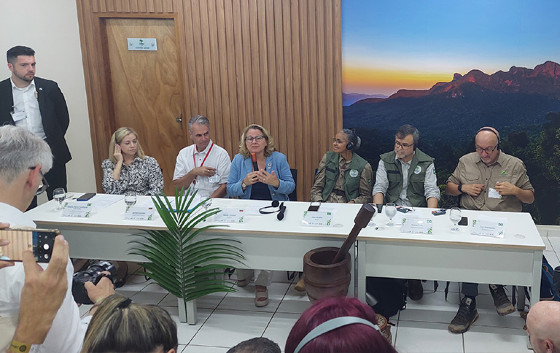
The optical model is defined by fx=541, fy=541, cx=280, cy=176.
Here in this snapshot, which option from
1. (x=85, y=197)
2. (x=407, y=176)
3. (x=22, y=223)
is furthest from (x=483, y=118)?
(x=22, y=223)

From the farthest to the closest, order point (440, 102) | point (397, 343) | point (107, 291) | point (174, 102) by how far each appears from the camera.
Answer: point (174, 102) → point (440, 102) → point (397, 343) → point (107, 291)

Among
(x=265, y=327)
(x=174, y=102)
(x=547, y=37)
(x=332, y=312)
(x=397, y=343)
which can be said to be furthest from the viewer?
(x=174, y=102)

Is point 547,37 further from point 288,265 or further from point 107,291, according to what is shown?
point 107,291

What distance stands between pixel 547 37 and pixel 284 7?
2.53 metres

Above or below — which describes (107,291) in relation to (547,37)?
below

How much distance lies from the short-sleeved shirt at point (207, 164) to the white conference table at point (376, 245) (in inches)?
36.9

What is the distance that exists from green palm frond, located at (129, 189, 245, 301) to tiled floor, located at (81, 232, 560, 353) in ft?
0.87

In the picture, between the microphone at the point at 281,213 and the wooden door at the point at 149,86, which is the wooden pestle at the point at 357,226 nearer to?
the microphone at the point at 281,213

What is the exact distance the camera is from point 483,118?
5340 millimetres

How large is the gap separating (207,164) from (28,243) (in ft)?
10.4

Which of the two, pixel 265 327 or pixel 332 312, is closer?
pixel 332 312

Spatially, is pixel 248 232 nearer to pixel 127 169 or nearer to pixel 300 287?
pixel 300 287

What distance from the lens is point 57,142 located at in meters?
5.20

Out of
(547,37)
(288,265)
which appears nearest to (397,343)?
(288,265)
